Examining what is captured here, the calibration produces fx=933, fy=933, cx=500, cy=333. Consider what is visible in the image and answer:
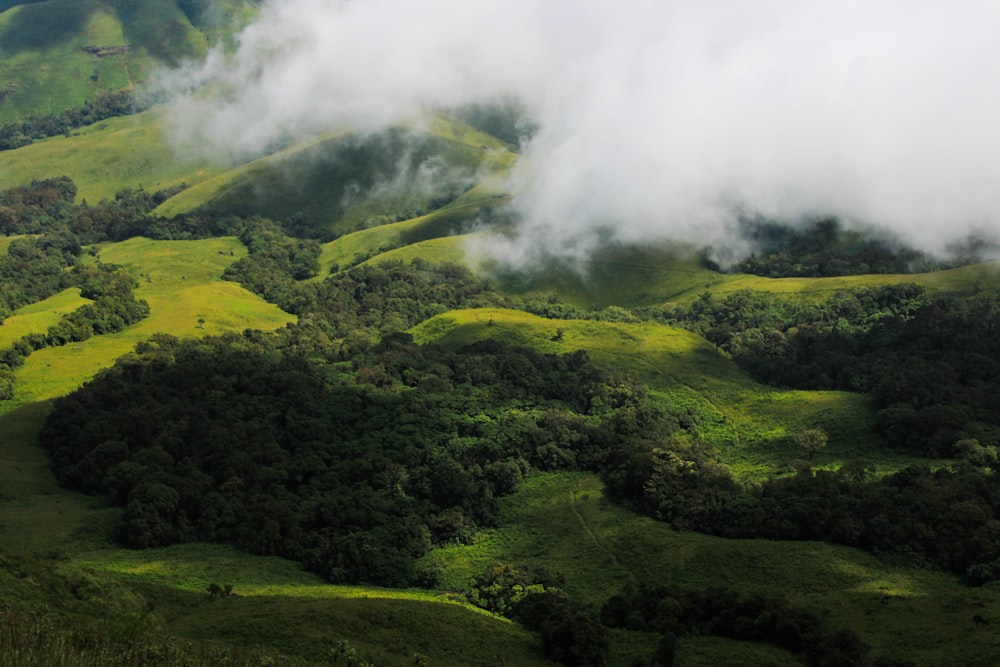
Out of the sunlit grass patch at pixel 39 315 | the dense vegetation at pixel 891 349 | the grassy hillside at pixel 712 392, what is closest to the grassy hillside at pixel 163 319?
the sunlit grass patch at pixel 39 315

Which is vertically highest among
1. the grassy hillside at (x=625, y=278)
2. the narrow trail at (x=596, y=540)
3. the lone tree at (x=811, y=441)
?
the grassy hillside at (x=625, y=278)

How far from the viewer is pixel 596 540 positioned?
272 ft

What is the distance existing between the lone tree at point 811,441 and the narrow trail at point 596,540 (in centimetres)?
2599

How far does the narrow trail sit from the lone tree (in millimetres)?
25989

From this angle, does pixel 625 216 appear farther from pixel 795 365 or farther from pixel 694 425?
pixel 694 425

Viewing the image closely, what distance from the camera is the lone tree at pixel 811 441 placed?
99394 millimetres

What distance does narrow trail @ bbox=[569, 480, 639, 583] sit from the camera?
76.9 m

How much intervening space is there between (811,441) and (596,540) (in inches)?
1207

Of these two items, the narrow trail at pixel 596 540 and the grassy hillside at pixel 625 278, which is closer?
the narrow trail at pixel 596 540

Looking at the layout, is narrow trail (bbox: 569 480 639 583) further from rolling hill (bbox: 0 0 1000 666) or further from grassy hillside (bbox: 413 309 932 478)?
grassy hillside (bbox: 413 309 932 478)

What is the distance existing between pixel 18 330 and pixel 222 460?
2499 inches

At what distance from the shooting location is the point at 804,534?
78.4 meters

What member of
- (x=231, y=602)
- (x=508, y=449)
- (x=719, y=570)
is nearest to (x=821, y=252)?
(x=508, y=449)

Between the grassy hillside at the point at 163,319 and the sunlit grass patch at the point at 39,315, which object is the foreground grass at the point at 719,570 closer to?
the grassy hillside at the point at 163,319
